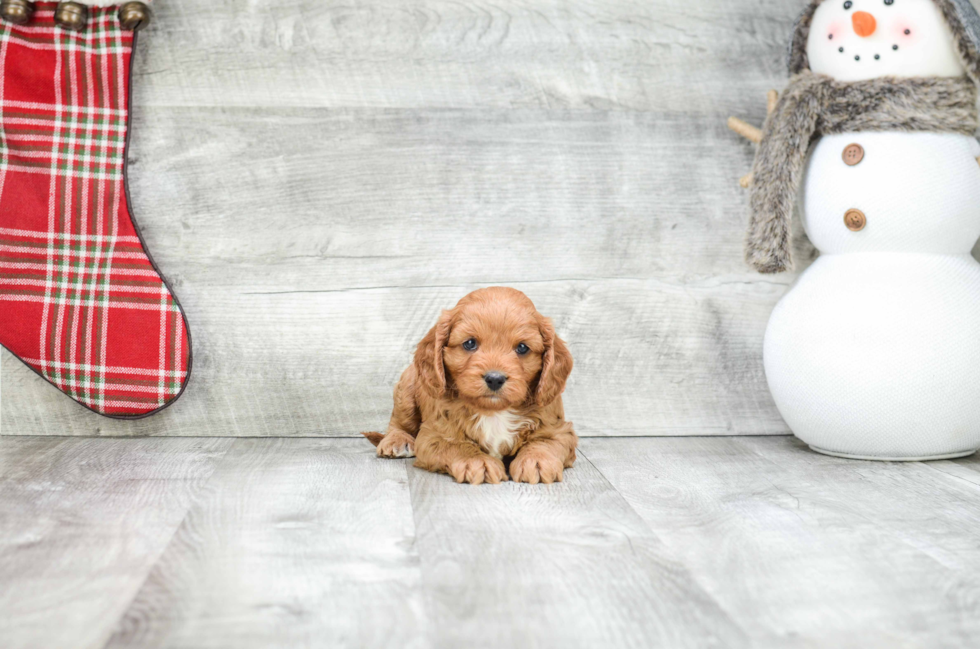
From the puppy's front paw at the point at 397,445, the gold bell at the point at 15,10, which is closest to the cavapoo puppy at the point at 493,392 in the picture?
the puppy's front paw at the point at 397,445

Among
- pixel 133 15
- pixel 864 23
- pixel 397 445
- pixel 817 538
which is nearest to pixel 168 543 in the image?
pixel 397 445

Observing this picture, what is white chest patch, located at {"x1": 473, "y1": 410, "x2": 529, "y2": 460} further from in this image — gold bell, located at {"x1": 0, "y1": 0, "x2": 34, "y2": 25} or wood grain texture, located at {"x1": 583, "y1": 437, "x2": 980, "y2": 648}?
gold bell, located at {"x1": 0, "y1": 0, "x2": 34, "y2": 25}

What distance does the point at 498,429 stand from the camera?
1653 mm

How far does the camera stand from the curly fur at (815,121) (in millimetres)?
1767

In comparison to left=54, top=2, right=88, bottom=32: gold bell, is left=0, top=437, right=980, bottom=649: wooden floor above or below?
below

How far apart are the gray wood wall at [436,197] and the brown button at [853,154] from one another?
38 cm

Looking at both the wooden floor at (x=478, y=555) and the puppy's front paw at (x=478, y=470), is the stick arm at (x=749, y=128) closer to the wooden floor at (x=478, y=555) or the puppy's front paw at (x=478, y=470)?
the wooden floor at (x=478, y=555)

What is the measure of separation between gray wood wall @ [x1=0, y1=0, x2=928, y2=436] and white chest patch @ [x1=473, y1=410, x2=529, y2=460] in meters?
0.48

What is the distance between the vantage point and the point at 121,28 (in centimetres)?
193

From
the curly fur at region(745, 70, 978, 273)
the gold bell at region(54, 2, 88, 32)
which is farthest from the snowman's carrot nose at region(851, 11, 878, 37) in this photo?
the gold bell at region(54, 2, 88, 32)

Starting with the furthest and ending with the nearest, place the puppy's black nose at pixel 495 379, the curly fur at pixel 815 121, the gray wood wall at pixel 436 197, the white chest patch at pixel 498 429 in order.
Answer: the gray wood wall at pixel 436 197 < the curly fur at pixel 815 121 < the white chest patch at pixel 498 429 < the puppy's black nose at pixel 495 379

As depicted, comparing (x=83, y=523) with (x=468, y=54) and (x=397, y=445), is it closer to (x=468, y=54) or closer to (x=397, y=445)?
(x=397, y=445)

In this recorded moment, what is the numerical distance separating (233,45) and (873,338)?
5.37 feet

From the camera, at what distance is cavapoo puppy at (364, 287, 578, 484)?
1554mm
